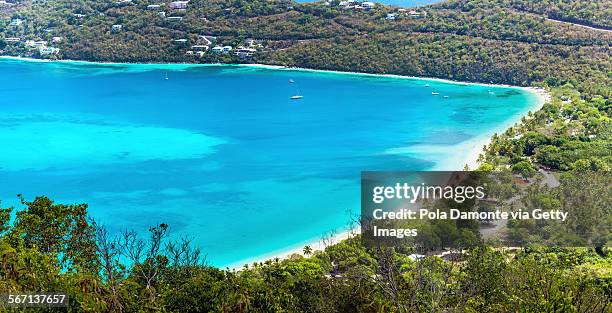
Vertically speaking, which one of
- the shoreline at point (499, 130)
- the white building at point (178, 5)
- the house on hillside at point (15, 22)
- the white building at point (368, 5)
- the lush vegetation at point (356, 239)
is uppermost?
the white building at point (178, 5)

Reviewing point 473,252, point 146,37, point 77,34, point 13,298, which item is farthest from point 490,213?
point 77,34

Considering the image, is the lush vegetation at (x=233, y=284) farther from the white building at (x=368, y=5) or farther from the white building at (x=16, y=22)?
the white building at (x=16, y=22)

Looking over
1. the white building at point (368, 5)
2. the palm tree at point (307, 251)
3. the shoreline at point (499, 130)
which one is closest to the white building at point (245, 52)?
the white building at point (368, 5)

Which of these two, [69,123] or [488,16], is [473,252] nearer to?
[69,123]

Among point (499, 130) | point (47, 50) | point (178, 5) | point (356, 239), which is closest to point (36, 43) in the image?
point (47, 50)

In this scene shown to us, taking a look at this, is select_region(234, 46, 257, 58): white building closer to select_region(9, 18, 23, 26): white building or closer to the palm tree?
select_region(9, 18, 23, 26): white building

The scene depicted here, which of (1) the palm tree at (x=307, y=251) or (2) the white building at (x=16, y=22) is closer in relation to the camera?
(1) the palm tree at (x=307, y=251)

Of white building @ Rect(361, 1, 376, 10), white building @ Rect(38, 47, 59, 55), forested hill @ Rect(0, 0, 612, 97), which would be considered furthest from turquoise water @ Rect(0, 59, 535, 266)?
white building @ Rect(361, 1, 376, 10)

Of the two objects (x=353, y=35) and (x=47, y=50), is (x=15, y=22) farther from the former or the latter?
(x=353, y=35)
